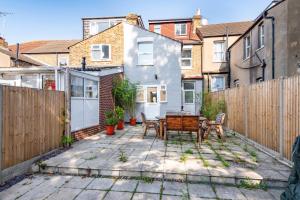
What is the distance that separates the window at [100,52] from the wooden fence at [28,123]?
28.8 feet

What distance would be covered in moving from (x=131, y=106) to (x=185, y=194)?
1031 centimetres

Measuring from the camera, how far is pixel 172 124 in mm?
7789

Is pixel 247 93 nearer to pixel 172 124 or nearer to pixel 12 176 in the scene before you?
pixel 172 124

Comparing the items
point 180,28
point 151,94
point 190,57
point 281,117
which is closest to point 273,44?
point 281,117

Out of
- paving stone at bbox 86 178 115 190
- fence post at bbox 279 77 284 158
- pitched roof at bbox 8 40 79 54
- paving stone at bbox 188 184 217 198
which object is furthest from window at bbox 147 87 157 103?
pitched roof at bbox 8 40 79 54

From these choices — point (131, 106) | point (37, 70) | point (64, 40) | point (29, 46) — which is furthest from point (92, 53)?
point (29, 46)

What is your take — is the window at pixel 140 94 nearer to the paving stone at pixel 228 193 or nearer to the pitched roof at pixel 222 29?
the pitched roof at pixel 222 29

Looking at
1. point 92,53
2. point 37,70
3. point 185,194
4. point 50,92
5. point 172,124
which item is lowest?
point 185,194

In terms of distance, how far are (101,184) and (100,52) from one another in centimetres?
1214

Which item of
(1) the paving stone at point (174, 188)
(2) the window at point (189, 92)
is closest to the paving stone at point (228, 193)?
(1) the paving stone at point (174, 188)

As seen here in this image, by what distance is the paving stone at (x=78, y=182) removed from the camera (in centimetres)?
418

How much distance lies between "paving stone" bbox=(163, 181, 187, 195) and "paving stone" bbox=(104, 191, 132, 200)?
695mm

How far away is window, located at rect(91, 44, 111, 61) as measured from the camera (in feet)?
48.8

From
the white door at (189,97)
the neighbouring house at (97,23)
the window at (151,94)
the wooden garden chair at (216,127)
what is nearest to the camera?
the wooden garden chair at (216,127)
